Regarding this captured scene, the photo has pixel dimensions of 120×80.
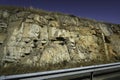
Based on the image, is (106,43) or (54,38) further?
(106,43)

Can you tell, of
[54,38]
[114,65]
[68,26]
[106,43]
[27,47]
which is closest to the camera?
[114,65]

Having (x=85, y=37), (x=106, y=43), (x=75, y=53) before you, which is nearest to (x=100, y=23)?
(x=106, y=43)

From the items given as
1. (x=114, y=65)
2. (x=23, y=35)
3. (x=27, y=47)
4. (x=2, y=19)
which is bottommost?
(x=114, y=65)

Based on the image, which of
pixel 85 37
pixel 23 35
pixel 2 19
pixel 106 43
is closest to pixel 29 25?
pixel 23 35

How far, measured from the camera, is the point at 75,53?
45.7 ft

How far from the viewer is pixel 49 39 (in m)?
13.1

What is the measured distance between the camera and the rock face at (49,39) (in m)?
11.5

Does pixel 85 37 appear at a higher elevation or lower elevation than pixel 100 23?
lower

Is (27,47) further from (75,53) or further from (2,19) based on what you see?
(75,53)

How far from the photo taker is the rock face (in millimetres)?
11492

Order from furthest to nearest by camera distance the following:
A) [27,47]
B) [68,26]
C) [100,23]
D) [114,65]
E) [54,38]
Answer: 1. [100,23]
2. [68,26]
3. [54,38]
4. [27,47]
5. [114,65]

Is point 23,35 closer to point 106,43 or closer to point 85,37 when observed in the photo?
point 85,37

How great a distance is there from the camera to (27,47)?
11.8 meters

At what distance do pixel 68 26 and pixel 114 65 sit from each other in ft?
22.3
